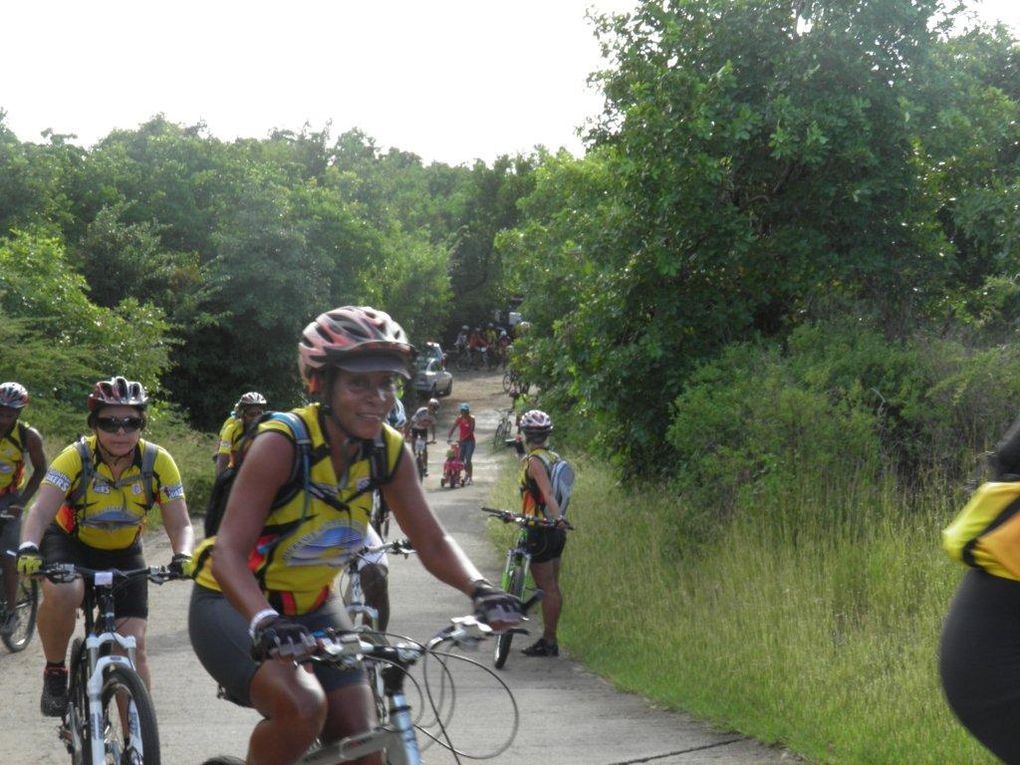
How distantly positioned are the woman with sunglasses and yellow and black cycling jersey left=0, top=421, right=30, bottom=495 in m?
3.61

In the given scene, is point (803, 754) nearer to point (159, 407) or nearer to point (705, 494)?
point (705, 494)

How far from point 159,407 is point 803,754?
22004mm

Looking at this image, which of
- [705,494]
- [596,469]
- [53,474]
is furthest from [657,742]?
[596,469]

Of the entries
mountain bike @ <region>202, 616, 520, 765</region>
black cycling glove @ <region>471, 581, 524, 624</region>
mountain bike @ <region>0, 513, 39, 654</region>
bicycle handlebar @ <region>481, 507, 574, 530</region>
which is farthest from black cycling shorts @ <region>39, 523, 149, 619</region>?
bicycle handlebar @ <region>481, 507, 574, 530</region>

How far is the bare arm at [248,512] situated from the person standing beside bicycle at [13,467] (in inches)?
240

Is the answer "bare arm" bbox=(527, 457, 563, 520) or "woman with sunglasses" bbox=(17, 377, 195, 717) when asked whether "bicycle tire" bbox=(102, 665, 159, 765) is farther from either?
"bare arm" bbox=(527, 457, 563, 520)

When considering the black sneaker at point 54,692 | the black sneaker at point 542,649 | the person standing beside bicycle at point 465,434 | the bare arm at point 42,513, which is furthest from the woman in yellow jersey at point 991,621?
the person standing beside bicycle at point 465,434

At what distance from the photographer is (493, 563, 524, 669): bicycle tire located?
11.1m

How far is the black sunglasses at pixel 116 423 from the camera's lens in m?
6.73

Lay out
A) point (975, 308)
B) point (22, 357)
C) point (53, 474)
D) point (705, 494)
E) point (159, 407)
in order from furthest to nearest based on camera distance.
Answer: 1. point (159, 407)
2. point (22, 357)
3. point (975, 308)
4. point (705, 494)
5. point (53, 474)

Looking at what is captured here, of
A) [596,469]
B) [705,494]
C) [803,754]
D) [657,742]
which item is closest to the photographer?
[803,754]

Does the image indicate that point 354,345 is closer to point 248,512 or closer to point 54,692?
point 248,512

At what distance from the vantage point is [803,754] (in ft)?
24.6

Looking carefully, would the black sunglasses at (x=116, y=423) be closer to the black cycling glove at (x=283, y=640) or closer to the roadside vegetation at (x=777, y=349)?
the black cycling glove at (x=283, y=640)
